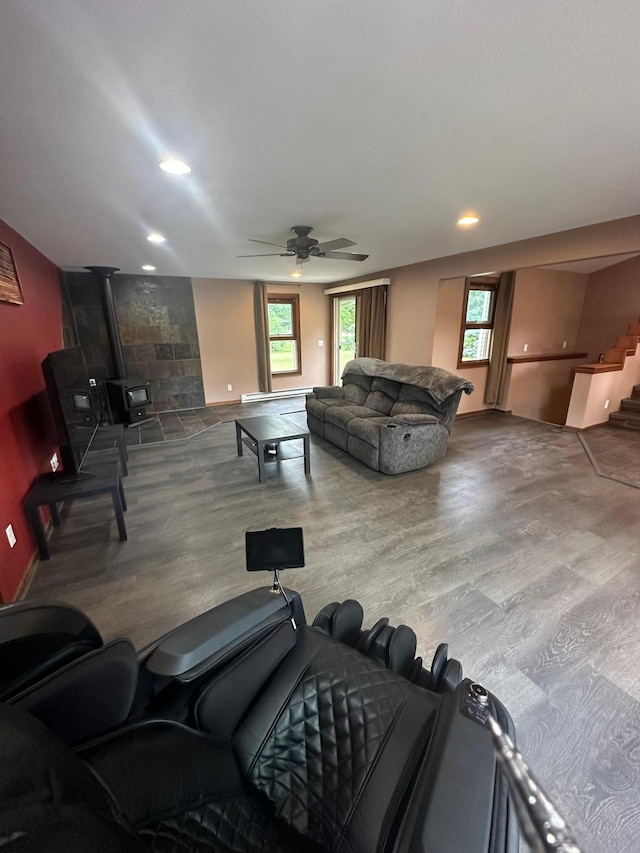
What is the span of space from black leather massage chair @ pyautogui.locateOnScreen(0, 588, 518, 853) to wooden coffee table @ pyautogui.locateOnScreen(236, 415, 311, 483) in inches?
90.3

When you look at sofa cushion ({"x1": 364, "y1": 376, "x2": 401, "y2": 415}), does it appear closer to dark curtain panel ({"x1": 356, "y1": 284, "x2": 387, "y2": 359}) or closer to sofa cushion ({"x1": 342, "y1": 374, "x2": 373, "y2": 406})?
sofa cushion ({"x1": 342, "y1": 374, "x2": 373, "y2": 406})

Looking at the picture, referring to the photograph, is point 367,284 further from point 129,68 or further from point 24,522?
point 24,522

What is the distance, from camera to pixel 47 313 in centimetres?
386

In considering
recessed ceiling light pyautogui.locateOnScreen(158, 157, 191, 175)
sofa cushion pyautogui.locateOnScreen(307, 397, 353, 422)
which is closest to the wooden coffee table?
sofa cushion pyautogui.locateOnScreen(307, 397, 353, 422)

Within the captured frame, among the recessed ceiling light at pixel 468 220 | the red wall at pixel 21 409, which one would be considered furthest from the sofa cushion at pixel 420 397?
the red wall at pixel 21 409

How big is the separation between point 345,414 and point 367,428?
55cm

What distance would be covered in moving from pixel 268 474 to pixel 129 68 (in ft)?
9.85

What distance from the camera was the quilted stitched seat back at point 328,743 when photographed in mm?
735

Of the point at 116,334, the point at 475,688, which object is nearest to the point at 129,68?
the point at 475,688

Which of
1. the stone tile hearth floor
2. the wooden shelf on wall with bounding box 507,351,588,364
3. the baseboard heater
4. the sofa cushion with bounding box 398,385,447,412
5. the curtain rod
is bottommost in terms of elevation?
the stone tile hearth floor

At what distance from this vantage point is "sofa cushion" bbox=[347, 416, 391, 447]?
3.51 m

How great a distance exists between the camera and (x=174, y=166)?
1915mm

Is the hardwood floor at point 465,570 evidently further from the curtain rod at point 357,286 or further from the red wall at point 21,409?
the curtain rod at point 357,286

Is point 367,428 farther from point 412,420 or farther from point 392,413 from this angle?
point 392,413
